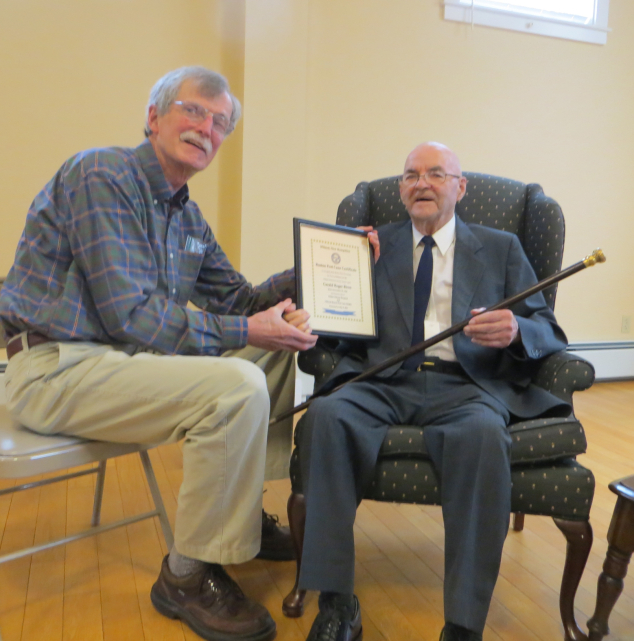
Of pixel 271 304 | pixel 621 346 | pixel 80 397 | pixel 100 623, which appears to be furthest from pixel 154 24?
pixel 621 346

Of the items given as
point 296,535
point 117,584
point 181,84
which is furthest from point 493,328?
point 117,584

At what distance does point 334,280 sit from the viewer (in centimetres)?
185

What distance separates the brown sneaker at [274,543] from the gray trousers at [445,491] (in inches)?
19.3

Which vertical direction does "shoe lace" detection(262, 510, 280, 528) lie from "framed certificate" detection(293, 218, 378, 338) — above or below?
below

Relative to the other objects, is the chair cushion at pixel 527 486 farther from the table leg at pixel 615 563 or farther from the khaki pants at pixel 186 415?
the khaki pants at pixel 186 415

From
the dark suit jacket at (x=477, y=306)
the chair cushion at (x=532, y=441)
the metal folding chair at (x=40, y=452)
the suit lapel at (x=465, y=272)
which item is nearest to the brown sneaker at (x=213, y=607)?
Answer: the metal folding chair at (x=40, y=452)

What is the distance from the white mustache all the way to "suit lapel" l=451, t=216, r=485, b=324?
2.71 ft

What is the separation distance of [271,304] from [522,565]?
1.12 m

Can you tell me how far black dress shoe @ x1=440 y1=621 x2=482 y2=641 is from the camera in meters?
1.31

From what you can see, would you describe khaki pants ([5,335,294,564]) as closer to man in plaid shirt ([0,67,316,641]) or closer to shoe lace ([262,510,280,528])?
man in plaid shirt ([0,67,316,641])

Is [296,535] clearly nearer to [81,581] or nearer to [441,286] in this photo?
[81,581]

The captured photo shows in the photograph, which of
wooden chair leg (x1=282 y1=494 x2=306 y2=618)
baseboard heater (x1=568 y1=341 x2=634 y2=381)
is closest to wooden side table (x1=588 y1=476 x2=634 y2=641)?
wooden chair leg (x1=282 y1=494 x2=306 y2=618)

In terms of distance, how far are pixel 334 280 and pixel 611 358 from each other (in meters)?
3.15

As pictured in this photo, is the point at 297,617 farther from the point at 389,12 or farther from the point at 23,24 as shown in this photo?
the point at 389,12
